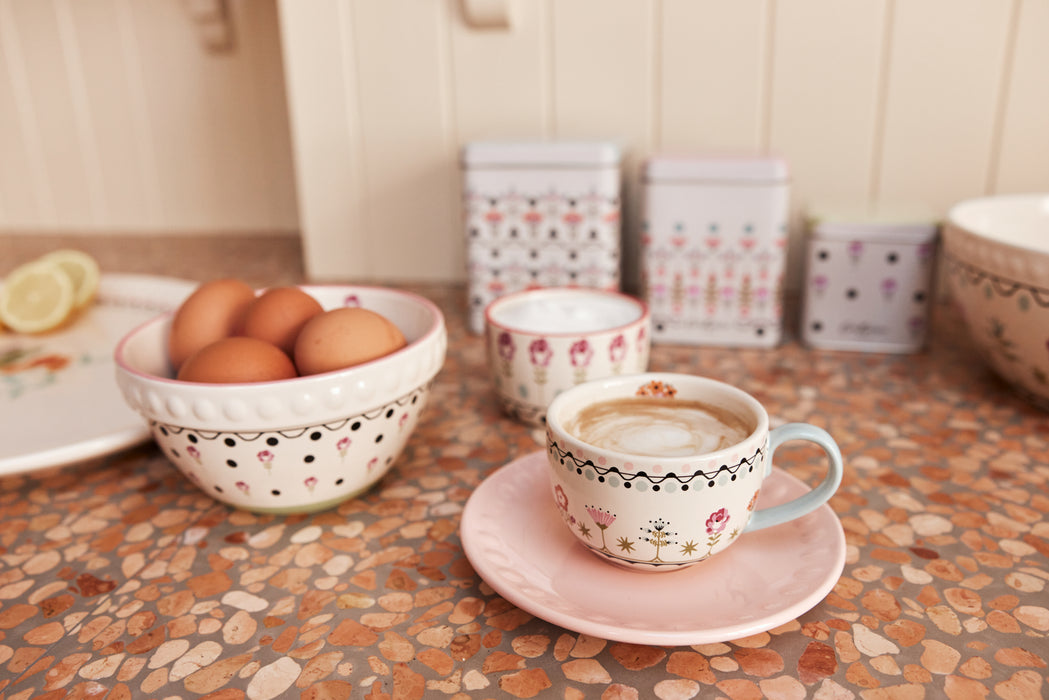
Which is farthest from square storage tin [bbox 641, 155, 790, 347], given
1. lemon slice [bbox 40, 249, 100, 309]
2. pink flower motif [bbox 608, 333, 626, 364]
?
lemon slice [bbox 40, 249, 100, 309]

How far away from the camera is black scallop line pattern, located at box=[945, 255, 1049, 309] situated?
25.4 inches

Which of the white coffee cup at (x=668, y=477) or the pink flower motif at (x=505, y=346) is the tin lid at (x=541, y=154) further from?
the white coffee cup at (x=668, y=477)

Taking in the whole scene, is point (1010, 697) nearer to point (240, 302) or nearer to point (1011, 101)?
point (240, 302)

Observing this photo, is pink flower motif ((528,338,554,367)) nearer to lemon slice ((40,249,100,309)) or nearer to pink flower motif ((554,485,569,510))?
pink flower motif ((554,485,569,510))

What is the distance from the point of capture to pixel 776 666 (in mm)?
431

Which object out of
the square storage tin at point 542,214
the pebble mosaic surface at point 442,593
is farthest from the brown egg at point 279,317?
the square storage tin at point 542,214

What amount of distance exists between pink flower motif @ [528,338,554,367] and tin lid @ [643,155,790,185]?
1.03 ft

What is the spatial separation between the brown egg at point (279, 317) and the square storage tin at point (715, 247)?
1.46ft

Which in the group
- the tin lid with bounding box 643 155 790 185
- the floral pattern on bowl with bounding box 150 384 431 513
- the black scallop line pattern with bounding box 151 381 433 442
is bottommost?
the floral pattern on bowl with bounding box 150 384 431 513

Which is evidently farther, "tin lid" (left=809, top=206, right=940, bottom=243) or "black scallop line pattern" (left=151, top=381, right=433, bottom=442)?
"tin lid" (left=809, top=206, right=940, bottom=243)

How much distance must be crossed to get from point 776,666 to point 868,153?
0.76 m

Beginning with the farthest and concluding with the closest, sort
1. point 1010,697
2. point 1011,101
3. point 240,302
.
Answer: point 1011,101 → point 240,302 → point 1010,697

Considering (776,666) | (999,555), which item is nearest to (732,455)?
(776,666)

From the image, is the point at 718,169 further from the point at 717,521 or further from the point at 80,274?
the point at 80,274
